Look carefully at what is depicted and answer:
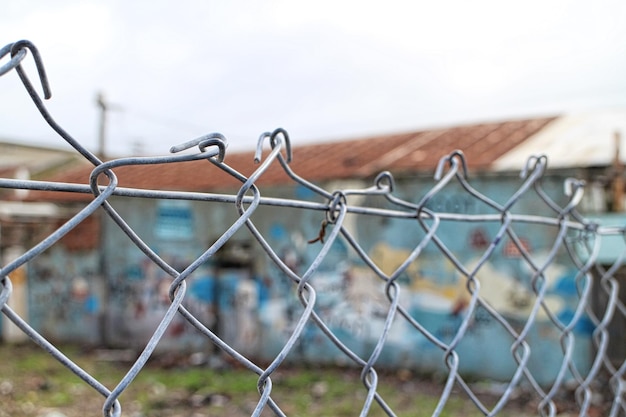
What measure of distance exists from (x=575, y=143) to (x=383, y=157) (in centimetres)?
232

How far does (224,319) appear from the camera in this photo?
8.49 metres

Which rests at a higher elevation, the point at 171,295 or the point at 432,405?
the point at 171,295

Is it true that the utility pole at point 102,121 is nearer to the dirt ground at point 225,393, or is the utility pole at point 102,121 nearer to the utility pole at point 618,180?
the dirt ground at point 225,393

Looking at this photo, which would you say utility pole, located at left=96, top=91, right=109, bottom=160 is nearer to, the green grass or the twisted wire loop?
the twisted wire loop

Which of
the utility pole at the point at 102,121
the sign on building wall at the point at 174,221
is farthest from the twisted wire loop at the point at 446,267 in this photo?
the utility pole at the point at 102,121

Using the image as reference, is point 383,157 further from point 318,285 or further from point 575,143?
point 575,143

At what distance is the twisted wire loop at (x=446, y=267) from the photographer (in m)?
0.67

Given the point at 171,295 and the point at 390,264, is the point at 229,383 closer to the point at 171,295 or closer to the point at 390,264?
the point at 390,264

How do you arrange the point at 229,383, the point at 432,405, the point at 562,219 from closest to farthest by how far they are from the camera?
1. the point at 562,219
2. the point at 432,405
3. the point at 229,383

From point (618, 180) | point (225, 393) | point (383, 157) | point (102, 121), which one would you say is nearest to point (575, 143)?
point (618, 180)

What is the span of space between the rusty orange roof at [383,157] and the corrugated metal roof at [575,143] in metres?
0.17

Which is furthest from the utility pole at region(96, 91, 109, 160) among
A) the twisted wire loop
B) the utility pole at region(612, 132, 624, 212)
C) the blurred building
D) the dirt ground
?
the utility pole at region(612, 132, 624, 212)

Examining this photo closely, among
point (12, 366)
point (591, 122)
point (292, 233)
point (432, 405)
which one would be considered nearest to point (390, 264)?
point (292, 233)

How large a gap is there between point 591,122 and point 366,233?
3.18 meters
